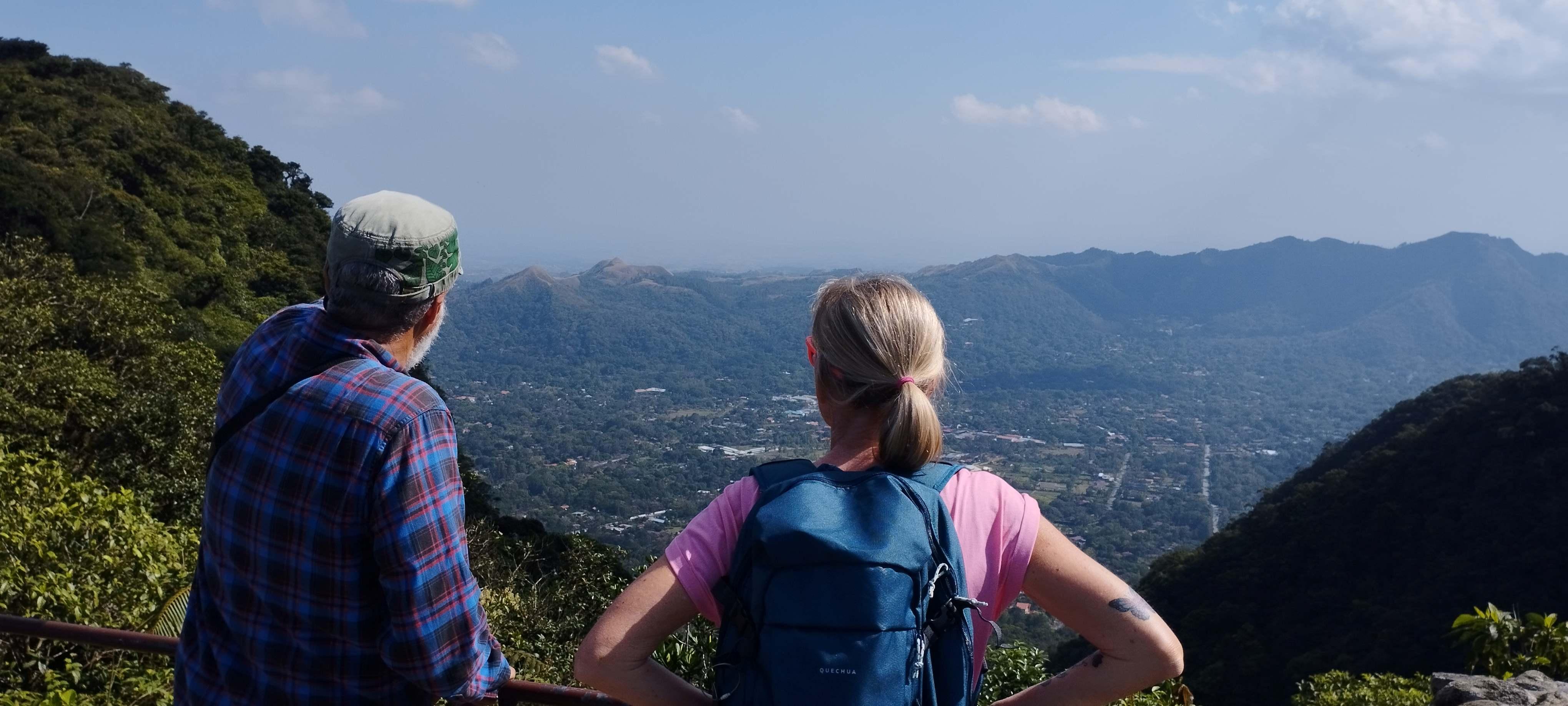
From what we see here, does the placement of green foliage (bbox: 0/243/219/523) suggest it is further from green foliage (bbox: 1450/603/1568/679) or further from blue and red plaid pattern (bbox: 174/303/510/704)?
green foliage (bbox: 1450/603/1568/679)

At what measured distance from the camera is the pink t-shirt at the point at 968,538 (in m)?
1.26

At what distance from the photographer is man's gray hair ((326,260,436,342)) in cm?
140

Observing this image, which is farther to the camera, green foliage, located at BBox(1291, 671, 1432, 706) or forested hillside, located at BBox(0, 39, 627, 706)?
green foliage, located at BBox(1291, 671, 1432, 706)

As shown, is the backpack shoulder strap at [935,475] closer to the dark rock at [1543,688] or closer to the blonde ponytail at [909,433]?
the blonde ponytail at [909,433]

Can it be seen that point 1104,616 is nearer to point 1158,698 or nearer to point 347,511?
point 347,511

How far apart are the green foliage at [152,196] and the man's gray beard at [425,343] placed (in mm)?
15918

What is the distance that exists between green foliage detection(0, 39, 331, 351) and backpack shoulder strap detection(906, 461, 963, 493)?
54.5 feet

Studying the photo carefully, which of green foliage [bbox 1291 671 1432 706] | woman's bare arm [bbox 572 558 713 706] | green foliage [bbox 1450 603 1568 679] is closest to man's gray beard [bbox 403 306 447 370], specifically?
woman's bare arm [bbox 572 558 713 706]

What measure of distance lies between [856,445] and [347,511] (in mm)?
653

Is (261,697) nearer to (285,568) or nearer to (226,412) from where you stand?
(285,568)

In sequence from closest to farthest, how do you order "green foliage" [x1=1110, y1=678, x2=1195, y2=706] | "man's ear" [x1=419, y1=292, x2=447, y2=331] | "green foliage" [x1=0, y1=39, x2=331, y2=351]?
"man's ear" [x1=419, y1=292, x2=447, y2=331] → "green foliage" [x1=1110, y1=678, x2=1195, y2=706] → "green foliage" [x1=0, y1=39, x2=331, y2=351]

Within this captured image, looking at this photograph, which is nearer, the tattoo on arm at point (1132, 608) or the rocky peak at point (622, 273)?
the tattoo on arm at point (1132, 608)

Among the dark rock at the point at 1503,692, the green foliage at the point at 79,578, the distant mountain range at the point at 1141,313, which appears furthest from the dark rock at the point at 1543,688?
the distant mountain range at the point at 1141,313

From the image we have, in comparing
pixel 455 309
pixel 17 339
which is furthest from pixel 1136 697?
pixel 455 309
